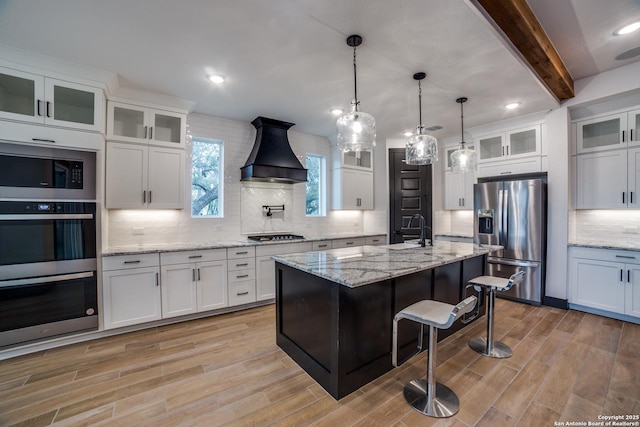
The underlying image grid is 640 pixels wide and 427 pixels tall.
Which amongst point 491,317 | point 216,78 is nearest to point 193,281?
point 216,78

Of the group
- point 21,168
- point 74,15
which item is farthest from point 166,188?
point 74,15

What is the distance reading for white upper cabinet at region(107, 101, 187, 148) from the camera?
310 centimetres

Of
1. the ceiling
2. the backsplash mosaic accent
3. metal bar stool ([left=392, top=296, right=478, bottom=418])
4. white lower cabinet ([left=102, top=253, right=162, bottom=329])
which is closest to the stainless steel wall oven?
white lower cabinet ([left=102, top=253, right=162, bottom=329])

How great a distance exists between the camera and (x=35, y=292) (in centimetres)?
253

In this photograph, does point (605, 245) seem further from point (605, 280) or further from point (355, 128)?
point (355, 128)

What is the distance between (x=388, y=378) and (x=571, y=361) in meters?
1.67

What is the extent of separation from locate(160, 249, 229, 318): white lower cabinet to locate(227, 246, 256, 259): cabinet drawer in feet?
0.23

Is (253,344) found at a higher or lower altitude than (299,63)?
lower

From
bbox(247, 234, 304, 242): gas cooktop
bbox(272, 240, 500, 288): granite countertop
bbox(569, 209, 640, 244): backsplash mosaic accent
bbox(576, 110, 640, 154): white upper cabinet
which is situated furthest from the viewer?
bbox(247, 234, 304, 242): gas cooktop

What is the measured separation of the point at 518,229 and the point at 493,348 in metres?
2.08

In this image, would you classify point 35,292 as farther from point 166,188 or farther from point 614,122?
point 614,122

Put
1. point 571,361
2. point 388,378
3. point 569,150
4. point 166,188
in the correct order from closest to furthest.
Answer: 1. point 388,378
2. point 571,361
3. point 166,188
4. point 569,150

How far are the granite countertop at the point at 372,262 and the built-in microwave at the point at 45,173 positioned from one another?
85.0 inches

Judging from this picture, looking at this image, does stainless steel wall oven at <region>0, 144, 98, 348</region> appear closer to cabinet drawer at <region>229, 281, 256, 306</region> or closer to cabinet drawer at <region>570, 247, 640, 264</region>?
cabinet drawer at <region>229, 281, 256, 306</region>
